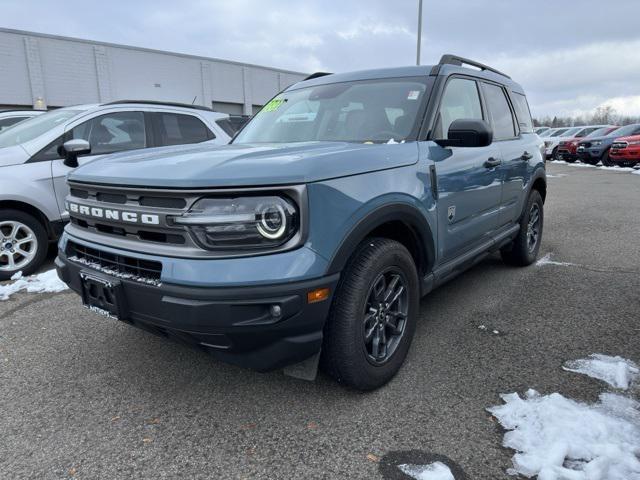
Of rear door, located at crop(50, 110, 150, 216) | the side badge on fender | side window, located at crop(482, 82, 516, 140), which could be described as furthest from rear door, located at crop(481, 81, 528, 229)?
rear door, located at crop(50, 110, 150, 216)

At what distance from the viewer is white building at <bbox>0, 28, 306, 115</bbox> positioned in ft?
84.8

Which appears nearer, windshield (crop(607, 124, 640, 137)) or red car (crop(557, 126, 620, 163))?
windshield (crop(607, 124, 640, 137))

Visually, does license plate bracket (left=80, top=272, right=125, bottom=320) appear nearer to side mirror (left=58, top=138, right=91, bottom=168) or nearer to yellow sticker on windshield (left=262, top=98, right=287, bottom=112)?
yellow sticker on windshield (left=262, top=98, right=287, bottom=112)

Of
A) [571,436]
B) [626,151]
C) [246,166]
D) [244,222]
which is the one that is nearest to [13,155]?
[246,166]

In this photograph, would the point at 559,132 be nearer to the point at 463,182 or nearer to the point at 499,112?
the point at 499,112

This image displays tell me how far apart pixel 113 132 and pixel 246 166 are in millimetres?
3884

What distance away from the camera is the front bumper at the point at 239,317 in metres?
2.00

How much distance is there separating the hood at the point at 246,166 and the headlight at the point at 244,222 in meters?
0.09

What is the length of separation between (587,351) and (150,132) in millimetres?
4976

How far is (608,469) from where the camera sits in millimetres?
2000

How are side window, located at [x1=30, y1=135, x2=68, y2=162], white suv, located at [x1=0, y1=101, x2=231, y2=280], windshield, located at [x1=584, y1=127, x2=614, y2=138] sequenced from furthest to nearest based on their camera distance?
1. windshield, located at [x1=584, y1=127, x2=614, y2=138]
2. side window, located at [x1=30, y1=135, x2=68, y2=162]
3. white suv, located at [x1=0, y1=101, x2=231, y2=280]

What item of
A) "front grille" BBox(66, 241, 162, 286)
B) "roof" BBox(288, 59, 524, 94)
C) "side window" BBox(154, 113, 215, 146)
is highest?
"roof" BBox(288, 59, 524, 94)

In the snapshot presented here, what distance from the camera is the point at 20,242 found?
470 centimetres

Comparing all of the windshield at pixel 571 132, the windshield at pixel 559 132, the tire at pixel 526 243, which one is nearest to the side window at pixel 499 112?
the tire at pixel 526 243
